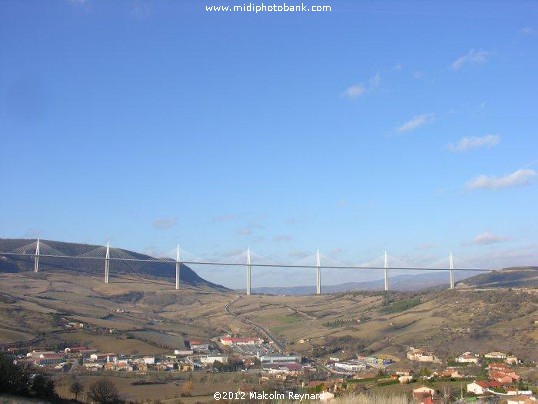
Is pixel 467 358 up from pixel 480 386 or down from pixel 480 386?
down

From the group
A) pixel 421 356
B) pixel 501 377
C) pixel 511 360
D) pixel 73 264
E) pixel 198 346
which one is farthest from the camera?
pixel 73 264

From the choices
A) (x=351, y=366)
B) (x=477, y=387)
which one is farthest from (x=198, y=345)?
(x=477, y=387)

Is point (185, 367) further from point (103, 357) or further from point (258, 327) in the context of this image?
point (258, 327)

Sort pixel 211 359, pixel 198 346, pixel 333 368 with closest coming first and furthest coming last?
1. pixel 333 368
2. pixel 211 359
3. pixel 198 346

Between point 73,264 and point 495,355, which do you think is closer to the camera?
point 495,355

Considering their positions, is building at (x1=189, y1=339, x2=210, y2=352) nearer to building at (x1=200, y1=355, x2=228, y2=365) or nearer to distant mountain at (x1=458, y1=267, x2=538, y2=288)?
building at (x1=200, y1=355, x2=228, y2=365)

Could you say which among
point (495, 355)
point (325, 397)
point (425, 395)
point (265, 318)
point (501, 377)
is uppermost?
point (265, 318)

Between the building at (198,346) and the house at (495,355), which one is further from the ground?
the building at (198,346)

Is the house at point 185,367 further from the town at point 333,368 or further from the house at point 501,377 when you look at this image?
the house at point 501,377

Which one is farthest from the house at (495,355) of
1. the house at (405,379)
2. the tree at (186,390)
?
the tree at (186,390)

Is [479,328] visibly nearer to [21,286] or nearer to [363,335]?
[363,335]
